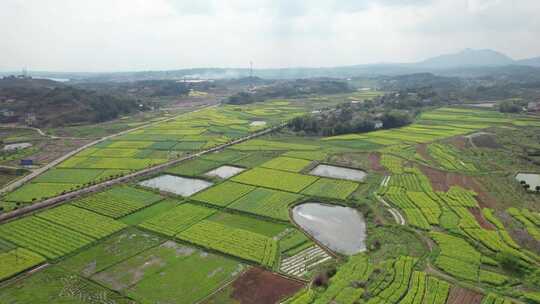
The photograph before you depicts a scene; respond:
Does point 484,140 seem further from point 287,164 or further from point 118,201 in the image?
point 118,201

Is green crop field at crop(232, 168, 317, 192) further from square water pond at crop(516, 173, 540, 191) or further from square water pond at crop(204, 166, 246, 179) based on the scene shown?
square water pond at crop(516, 173, 540, 191)

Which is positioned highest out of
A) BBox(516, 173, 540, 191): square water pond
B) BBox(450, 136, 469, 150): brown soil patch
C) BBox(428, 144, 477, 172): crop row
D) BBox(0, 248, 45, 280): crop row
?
BBox(450, 136, 469, 150): brown soil patch

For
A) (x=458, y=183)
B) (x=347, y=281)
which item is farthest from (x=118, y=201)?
(x=458, y=183)

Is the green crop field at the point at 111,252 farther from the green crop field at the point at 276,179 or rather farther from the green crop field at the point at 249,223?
the green crop field at the point at 276,179

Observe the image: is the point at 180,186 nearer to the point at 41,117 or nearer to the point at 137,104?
the point at 41,117

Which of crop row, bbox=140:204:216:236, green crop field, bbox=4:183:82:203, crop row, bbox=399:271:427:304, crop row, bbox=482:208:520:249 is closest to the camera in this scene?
crop row, bbox=399:271:427:304

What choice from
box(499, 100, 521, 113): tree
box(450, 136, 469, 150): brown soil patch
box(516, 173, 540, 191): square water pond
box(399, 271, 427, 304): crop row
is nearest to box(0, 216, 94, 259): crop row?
box(399, 271, 427, 304): crop row

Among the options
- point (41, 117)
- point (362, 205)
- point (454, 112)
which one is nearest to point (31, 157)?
point (41, 117)

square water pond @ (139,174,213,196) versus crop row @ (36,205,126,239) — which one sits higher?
square water pond @ (139,174,213,196)
